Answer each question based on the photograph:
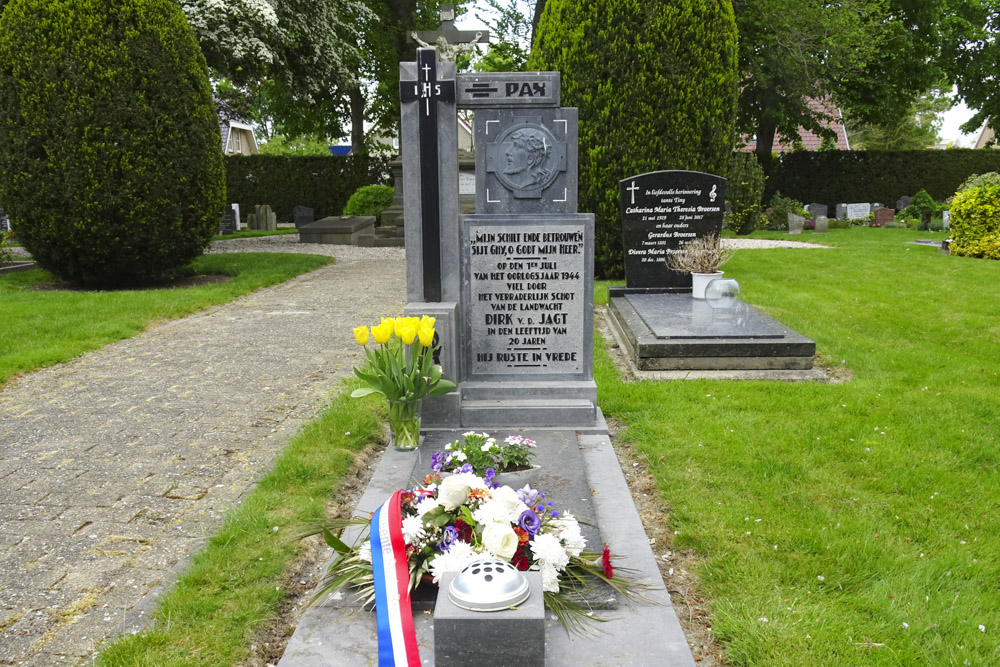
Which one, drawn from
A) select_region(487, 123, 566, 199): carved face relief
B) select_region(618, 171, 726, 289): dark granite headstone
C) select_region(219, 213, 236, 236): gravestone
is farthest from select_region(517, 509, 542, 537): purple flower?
select_region(219, 213, 236, 236): gravestone

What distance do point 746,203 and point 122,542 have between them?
18.3 meters

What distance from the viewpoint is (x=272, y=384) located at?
20.7 feet

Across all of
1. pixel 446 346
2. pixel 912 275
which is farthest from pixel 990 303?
pixel 446 346

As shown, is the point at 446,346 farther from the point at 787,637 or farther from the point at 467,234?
the point at 787,637

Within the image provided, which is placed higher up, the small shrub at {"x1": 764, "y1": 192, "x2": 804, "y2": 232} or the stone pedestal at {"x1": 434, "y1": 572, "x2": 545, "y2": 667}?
the small shrub at {"x1": 764, "y1": 192, "x2": 804, "y2": 232}

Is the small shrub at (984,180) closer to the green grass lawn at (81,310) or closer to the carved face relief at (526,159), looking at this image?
the green grass lawn at (81,310)

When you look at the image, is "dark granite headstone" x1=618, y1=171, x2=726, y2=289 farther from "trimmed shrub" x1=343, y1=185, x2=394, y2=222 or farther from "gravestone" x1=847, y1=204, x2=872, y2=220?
"gravestone" x1=847, y1=204, x2=872, y2=220

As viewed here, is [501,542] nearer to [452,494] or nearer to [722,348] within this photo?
[452,494]

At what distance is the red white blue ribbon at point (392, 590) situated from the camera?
260cm

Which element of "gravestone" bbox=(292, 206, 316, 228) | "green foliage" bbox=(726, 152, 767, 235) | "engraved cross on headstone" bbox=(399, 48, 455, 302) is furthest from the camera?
"gravestone" bbox=(292, 206, 316, 228)

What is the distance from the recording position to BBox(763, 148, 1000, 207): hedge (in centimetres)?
2741

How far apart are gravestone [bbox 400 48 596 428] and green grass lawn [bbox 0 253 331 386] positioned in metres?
3.92

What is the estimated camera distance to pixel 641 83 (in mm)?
10883

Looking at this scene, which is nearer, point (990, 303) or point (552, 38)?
point (990, 303)
